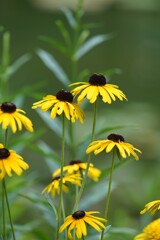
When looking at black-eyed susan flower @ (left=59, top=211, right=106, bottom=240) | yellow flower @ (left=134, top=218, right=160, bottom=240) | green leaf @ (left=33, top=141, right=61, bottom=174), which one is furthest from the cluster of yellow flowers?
green leaf @ (left=33, top=141, right=61, bottom=174)

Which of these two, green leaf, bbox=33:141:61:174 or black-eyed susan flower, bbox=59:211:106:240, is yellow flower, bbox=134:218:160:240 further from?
green leaf, bbox=33:141:61:174

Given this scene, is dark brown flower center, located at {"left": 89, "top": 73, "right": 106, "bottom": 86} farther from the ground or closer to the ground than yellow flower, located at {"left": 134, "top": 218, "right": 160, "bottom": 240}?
farther from the ground

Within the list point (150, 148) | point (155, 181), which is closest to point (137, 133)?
point (150, 148)

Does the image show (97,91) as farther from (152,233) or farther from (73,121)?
(152,233)

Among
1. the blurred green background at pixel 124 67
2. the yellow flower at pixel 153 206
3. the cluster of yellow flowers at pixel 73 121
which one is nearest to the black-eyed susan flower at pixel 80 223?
the cluster of yellow flowers at pixel 73 121

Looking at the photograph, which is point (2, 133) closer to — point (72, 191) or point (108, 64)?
point (72, 191)

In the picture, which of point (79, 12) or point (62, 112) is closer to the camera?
point (62, 112)
